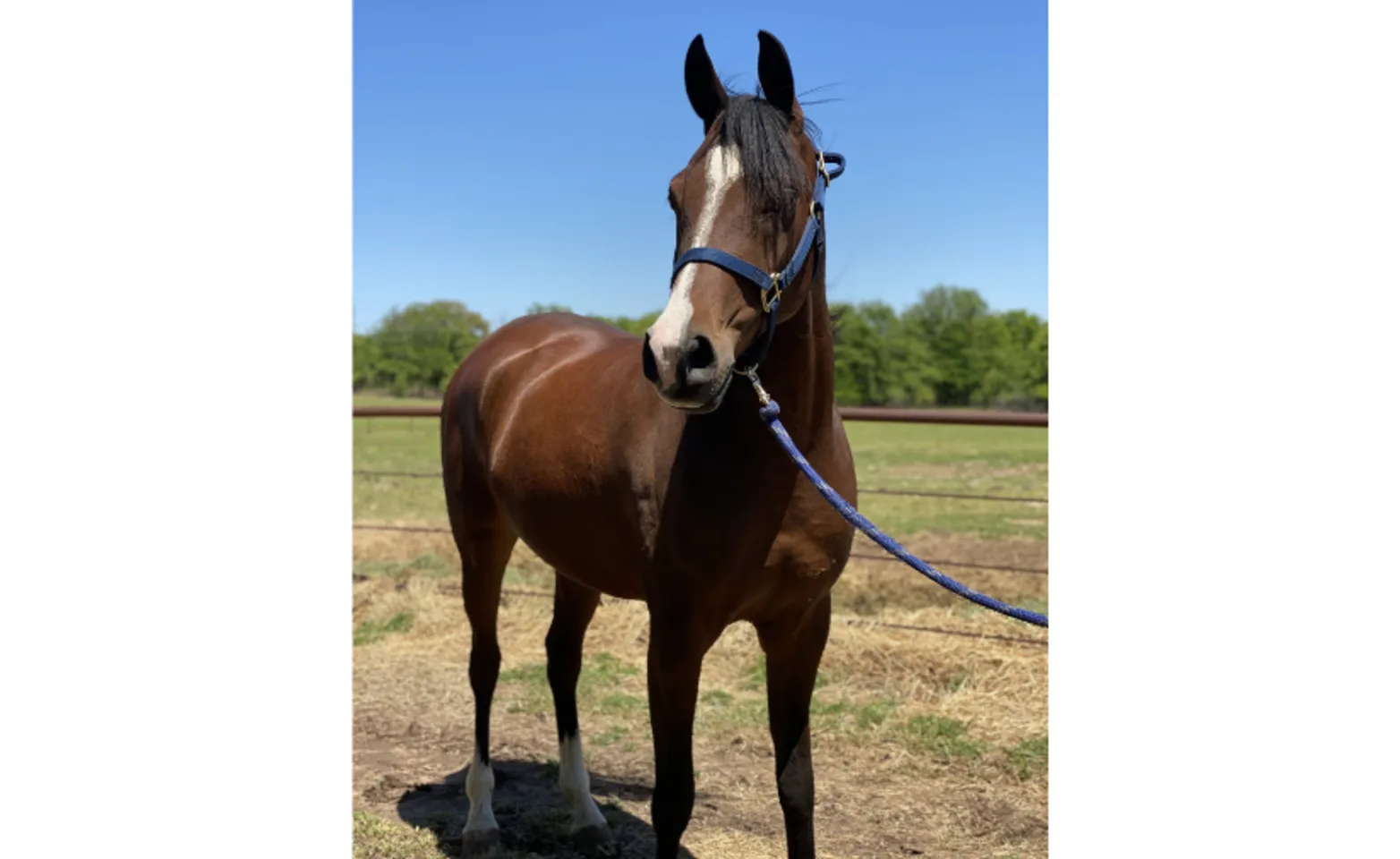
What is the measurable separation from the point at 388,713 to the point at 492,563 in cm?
160

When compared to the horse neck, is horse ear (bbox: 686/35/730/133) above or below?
above

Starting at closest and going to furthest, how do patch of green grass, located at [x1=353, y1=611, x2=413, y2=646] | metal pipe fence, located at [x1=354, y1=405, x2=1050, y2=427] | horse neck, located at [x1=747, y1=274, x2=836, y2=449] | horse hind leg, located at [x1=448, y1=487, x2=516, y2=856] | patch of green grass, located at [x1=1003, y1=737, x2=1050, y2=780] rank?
horse neck, located at [x1=747, y1=274, x2=836, y2=449] → horse hind leg, located at [x1=448, y1=487, x2=516, y2=856] → patch of green grass, located at [x1=1003, y1=737, x2=1050, y2=780] → metal pipe fence, located at [x1=354, y1=405, x2=1050, y2=427] → patch of green grass, located at [x1=353, y1=611, x2=413, y2=646]

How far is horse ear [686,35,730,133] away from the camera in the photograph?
2.45 meters

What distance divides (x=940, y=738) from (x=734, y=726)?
951 mm

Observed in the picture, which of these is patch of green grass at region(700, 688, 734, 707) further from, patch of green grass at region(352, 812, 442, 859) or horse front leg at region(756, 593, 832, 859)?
horse front leg at region(756, 593, 832, 859)

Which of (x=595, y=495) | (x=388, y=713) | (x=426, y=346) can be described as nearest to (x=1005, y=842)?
(x=595, y=495)

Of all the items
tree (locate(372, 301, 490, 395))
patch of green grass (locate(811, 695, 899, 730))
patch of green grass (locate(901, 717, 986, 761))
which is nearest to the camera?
patch of green grass (locate(901, 717, 986, 761))

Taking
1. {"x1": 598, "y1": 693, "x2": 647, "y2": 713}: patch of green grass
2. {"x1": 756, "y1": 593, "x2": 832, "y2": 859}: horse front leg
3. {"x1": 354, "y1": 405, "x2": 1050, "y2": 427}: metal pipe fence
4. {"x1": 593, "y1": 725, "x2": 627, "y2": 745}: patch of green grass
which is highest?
{"x1": 354, "y1": 405, "x2": 1050, "y2": 427}: metal pipe fence

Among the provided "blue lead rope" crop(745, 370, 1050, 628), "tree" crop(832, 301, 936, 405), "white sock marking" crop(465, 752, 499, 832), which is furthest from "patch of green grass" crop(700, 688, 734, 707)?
"tree" crop(832, 301, 936, 405)

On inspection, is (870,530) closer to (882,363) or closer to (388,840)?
(388,840)

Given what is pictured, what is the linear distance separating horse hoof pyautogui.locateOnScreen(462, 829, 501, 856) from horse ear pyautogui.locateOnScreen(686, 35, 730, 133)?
2634 millimetres

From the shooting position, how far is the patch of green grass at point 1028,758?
4117 millimetres

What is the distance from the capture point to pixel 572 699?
13.2ft
